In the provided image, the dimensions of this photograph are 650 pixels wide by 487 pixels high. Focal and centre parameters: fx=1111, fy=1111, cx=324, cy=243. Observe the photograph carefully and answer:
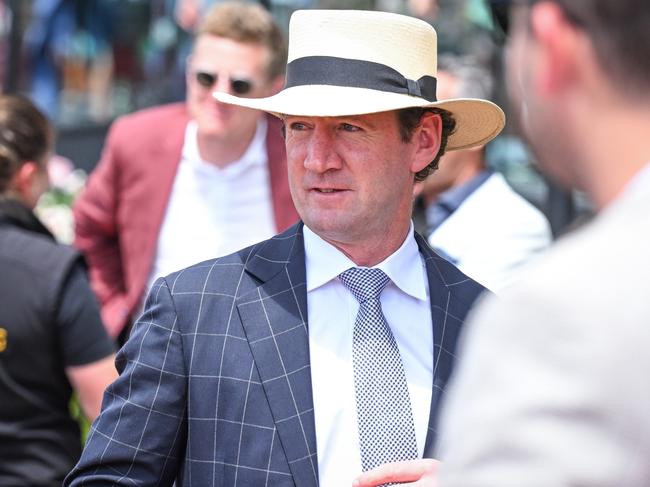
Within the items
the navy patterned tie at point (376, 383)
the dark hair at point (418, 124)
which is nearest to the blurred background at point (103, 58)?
the dark hair at point (418, 124)

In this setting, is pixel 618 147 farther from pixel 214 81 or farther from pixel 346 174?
pixel 214 81

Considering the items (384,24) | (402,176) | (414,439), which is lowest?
(414,439)

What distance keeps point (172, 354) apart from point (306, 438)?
0.33 meters

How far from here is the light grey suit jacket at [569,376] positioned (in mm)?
1057

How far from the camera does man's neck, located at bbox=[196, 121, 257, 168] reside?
4.59 meters

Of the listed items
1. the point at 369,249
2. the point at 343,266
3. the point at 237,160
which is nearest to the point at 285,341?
the point at 343,266

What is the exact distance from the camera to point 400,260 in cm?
260

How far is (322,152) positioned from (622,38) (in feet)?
4.55

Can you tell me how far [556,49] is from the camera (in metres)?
1.24

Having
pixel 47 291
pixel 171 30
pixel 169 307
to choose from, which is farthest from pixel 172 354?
pixel 171 30

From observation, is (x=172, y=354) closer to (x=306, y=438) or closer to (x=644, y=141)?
(x=306, y=438)

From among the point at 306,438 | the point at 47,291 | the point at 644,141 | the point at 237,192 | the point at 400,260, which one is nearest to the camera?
the point at 644,141

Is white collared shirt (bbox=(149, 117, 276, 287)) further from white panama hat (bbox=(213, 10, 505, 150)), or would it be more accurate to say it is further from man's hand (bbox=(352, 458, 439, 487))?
man's hand (bbox=(352, 458, 439, 487))

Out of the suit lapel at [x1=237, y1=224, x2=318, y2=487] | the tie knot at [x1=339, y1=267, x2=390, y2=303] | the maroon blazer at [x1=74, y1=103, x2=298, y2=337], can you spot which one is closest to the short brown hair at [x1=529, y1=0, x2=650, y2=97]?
the suit lapel at [x1=237, y1=224, x2=318, y2=487]
